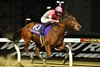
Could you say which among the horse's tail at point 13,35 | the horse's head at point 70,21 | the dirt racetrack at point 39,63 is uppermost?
the horse's head at point 70,21

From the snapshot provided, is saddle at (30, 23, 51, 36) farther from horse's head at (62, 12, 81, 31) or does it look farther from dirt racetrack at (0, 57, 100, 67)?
dirt racetrack at (0, 57, 100, 67)

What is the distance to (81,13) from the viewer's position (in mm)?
15406

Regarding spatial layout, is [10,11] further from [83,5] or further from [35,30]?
[35,30]

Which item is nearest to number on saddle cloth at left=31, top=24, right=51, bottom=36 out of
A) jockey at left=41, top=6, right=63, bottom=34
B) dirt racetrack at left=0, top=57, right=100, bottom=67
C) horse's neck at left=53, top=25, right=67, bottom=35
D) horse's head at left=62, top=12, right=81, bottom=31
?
jockey at left=41, top=6, right=63, bottom=34

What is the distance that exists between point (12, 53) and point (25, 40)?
894 millimetres

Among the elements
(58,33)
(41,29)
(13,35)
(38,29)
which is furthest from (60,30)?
(13,35)

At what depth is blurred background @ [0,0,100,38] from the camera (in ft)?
49.8

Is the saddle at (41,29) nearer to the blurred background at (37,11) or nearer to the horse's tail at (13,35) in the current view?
the horse's tail at (13,35)

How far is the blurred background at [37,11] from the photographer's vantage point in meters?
15.2

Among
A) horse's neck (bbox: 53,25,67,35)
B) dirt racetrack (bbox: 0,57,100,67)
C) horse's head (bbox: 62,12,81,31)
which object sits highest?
horse's head (bbox: 62,12,81,31)

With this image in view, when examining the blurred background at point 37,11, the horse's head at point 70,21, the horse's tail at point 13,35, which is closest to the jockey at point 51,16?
the horse's head at point 70,21

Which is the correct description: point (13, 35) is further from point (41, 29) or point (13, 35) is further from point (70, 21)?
point (70, 21)

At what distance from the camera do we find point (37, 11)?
15.5m

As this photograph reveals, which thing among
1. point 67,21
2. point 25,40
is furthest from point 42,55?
point 67,21
